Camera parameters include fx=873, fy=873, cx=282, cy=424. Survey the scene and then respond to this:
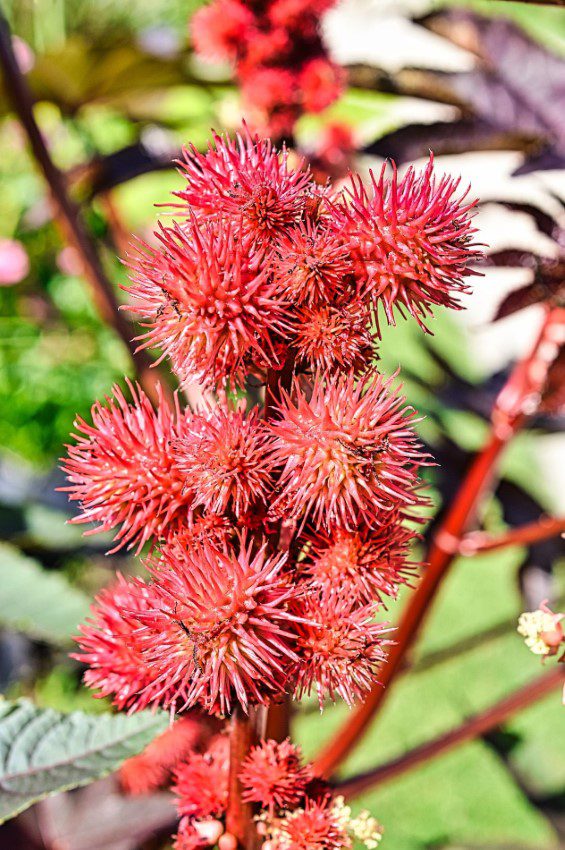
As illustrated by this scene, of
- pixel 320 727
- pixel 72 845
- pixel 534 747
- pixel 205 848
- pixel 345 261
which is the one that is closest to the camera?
pixel 345 261

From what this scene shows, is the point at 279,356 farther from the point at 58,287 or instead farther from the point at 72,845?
the point at 58,287

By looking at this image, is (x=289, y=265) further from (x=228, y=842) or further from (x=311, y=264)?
(x=228, y=842)

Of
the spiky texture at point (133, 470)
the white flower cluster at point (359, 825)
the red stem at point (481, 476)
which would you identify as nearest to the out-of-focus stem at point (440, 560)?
the red stem at point (481, 476)

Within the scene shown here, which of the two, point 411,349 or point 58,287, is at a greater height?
point 58,287

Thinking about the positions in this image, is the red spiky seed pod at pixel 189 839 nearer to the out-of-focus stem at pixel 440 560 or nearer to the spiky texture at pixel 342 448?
the spiky texture at pixel 342 448

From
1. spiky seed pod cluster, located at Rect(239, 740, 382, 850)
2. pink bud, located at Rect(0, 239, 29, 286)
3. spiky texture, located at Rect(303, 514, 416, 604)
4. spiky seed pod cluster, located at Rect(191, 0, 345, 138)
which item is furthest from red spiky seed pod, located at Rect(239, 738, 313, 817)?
pink bud, located at Rect(0, 239, 29, 286)

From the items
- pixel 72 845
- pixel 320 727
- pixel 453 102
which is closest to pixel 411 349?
pixel 320 727

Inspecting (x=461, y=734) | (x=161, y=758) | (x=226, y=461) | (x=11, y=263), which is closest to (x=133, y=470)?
(x=226, y=461)
